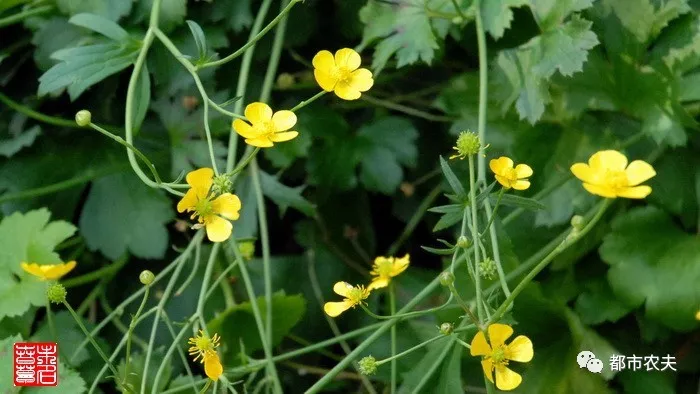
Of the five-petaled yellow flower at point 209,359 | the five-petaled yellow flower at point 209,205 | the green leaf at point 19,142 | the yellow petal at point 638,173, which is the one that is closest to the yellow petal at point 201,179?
the five-petaled yellow flower at point 209,205

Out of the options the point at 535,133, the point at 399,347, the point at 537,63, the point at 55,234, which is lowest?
the point at 399,347

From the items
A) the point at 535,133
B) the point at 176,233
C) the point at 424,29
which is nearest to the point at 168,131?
the point at 176,233

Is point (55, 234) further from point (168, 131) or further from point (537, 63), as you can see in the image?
point (537, 63)

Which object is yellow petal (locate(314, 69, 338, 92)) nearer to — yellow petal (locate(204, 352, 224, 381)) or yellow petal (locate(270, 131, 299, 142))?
yellow petal (locate(270, 131, 299, 142))

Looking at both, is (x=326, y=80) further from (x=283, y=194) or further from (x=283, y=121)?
(x=283, y=194)

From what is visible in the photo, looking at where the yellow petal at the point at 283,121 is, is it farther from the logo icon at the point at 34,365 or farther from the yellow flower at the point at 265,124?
the logo icon at the point at 34,365

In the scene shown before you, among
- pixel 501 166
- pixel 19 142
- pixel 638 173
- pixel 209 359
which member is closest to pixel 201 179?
pixel 209 359
